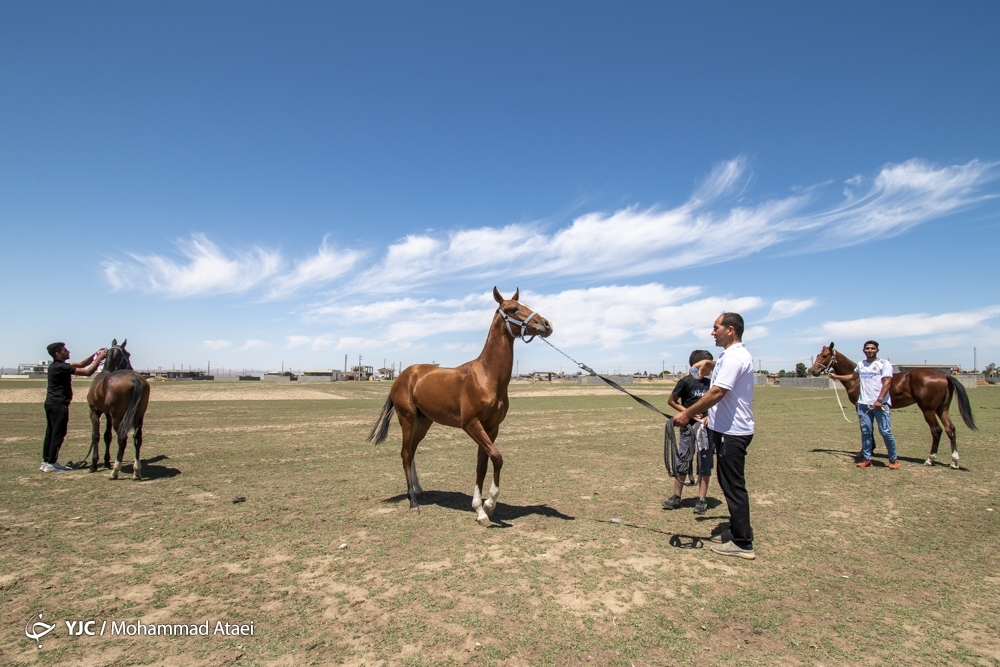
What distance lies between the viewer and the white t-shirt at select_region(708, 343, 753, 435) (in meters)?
5.04

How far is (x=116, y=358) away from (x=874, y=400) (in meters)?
14.8

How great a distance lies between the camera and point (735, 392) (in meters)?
5.11

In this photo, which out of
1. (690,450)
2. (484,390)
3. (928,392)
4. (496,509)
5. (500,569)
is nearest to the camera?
(500,569)

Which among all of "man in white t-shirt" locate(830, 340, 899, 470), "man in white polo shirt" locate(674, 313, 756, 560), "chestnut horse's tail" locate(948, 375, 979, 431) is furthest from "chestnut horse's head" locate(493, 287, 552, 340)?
"chestnut horse's tail" locate(948, 375, 979, 431)

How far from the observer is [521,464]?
10.4 metres

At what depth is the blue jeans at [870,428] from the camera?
9594 mm

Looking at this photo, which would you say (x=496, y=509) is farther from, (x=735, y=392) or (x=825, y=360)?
(x=825, y=360)

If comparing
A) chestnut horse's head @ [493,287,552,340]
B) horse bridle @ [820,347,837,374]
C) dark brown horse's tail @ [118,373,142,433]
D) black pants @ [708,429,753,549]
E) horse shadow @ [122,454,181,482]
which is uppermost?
chestnut horse's head @ [493,287,552,340]

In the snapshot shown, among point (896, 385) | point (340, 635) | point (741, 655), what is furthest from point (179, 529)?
point (896, 385)

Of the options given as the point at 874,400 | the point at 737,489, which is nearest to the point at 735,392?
the point at 737,489

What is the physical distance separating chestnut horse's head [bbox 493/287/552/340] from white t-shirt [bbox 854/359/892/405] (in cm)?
762

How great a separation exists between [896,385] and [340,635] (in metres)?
12.8

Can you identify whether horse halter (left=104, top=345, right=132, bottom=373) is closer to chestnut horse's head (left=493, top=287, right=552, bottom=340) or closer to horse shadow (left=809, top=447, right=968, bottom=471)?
chestnut horse's head (left=493, top=287, right=552, bottom=340)

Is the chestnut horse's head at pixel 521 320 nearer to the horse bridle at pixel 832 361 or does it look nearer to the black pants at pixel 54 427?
the black pants at pixel 54 427
